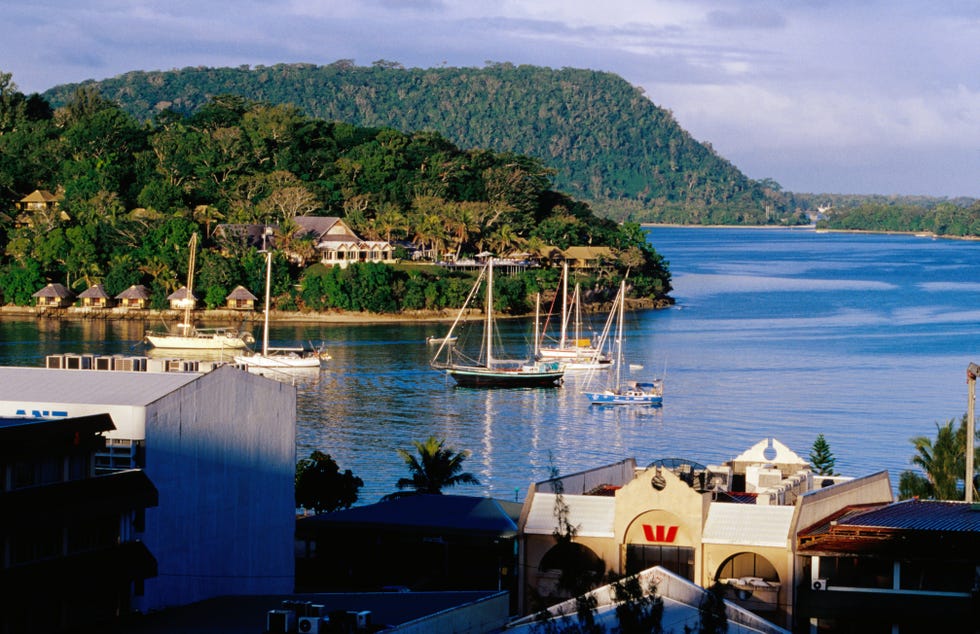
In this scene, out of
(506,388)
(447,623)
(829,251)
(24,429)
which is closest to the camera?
(24,429)

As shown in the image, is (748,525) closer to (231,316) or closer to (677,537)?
(677,537)

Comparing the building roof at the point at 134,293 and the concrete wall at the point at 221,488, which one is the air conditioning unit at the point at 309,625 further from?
the building roof at the point at 134,293

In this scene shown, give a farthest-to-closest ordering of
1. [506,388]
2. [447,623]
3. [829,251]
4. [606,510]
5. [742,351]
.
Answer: [829,251]
[742,351]
[506,388]
[606,510]
[447,623]

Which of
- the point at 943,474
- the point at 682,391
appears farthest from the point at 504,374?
the point at 943,474

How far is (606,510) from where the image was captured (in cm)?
2027

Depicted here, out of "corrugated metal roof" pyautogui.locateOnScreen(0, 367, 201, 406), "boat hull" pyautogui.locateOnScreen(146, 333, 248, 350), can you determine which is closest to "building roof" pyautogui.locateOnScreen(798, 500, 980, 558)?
"corrugated metal roof" pyautogui.locateOnScreen(0, 367, 201, 406)

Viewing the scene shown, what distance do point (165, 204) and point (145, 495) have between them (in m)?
75.2

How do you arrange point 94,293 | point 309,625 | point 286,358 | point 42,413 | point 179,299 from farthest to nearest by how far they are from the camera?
1. point 94,293
2. point 179,299
3. point 286,358
4. point 42,413
5. point 309,625

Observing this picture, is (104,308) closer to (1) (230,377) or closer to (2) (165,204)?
(2) (165,204)

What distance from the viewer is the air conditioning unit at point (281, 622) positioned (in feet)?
49.6

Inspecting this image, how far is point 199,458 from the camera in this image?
65.1 ft

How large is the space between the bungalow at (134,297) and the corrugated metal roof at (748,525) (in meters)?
63.3

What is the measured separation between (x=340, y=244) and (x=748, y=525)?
67986 millimetres

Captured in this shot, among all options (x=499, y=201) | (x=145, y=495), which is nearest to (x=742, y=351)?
(x=499, y=201)
